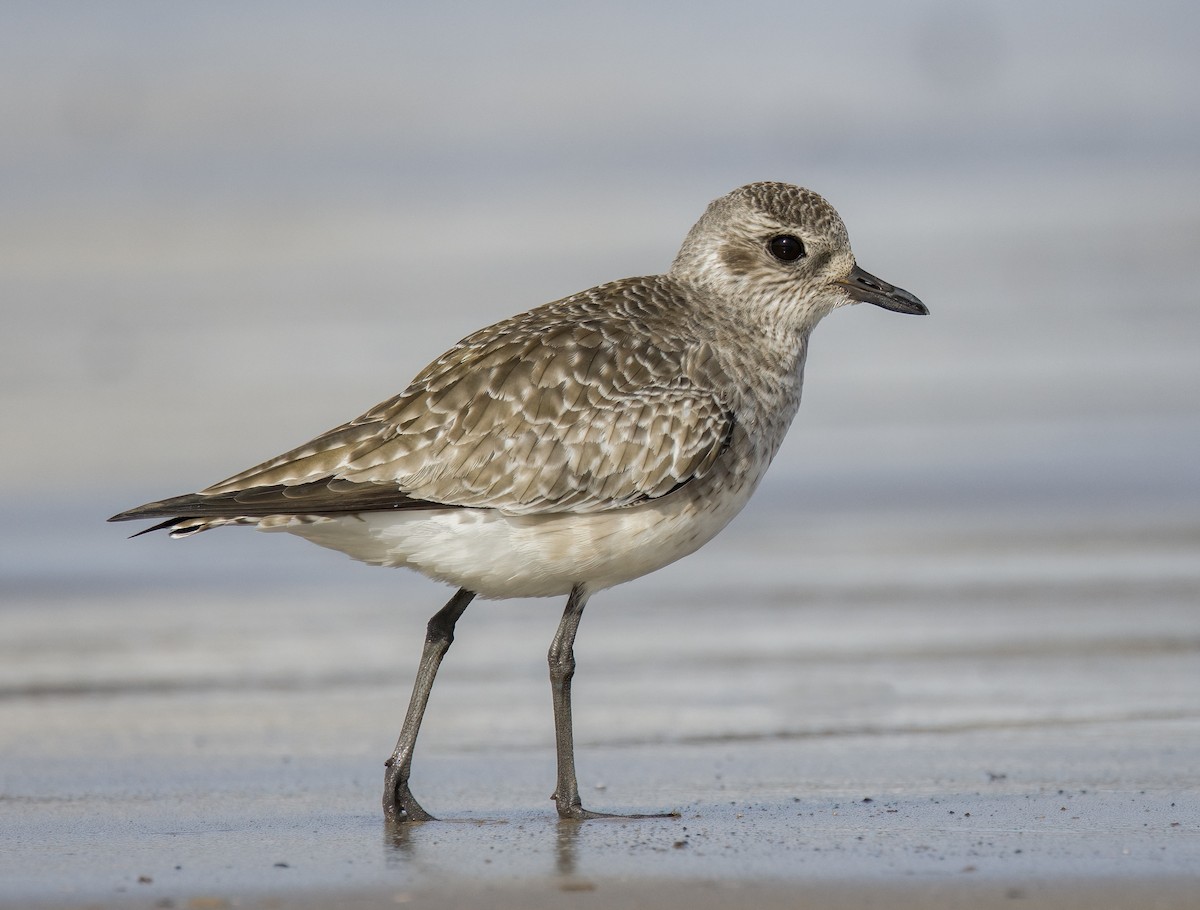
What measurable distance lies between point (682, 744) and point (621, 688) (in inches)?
41.1

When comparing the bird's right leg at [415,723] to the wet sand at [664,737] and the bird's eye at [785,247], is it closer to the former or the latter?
the wet sand at [664,737]

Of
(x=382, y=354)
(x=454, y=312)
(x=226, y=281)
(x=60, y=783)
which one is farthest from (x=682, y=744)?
(x=226, y=281)

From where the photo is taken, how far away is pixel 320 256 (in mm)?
23703

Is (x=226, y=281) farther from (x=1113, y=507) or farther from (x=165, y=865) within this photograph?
(x=165, y=865)

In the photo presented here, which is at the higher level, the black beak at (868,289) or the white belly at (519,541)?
the black beak at (868,289)

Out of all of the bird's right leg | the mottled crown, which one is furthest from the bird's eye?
the bird's right leg

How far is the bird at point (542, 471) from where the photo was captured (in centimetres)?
742

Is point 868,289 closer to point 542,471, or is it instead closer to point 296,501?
point 542,471

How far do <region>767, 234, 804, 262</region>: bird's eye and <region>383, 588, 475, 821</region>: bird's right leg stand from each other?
195 cm

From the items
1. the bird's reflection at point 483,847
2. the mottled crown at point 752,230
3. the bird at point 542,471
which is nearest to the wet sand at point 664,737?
the bird's reflection at point 483,847

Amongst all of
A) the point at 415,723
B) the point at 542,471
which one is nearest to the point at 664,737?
the point at 415,723

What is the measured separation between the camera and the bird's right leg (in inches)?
288

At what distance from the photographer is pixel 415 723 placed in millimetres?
7574

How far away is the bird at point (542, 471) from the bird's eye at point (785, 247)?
517mm
